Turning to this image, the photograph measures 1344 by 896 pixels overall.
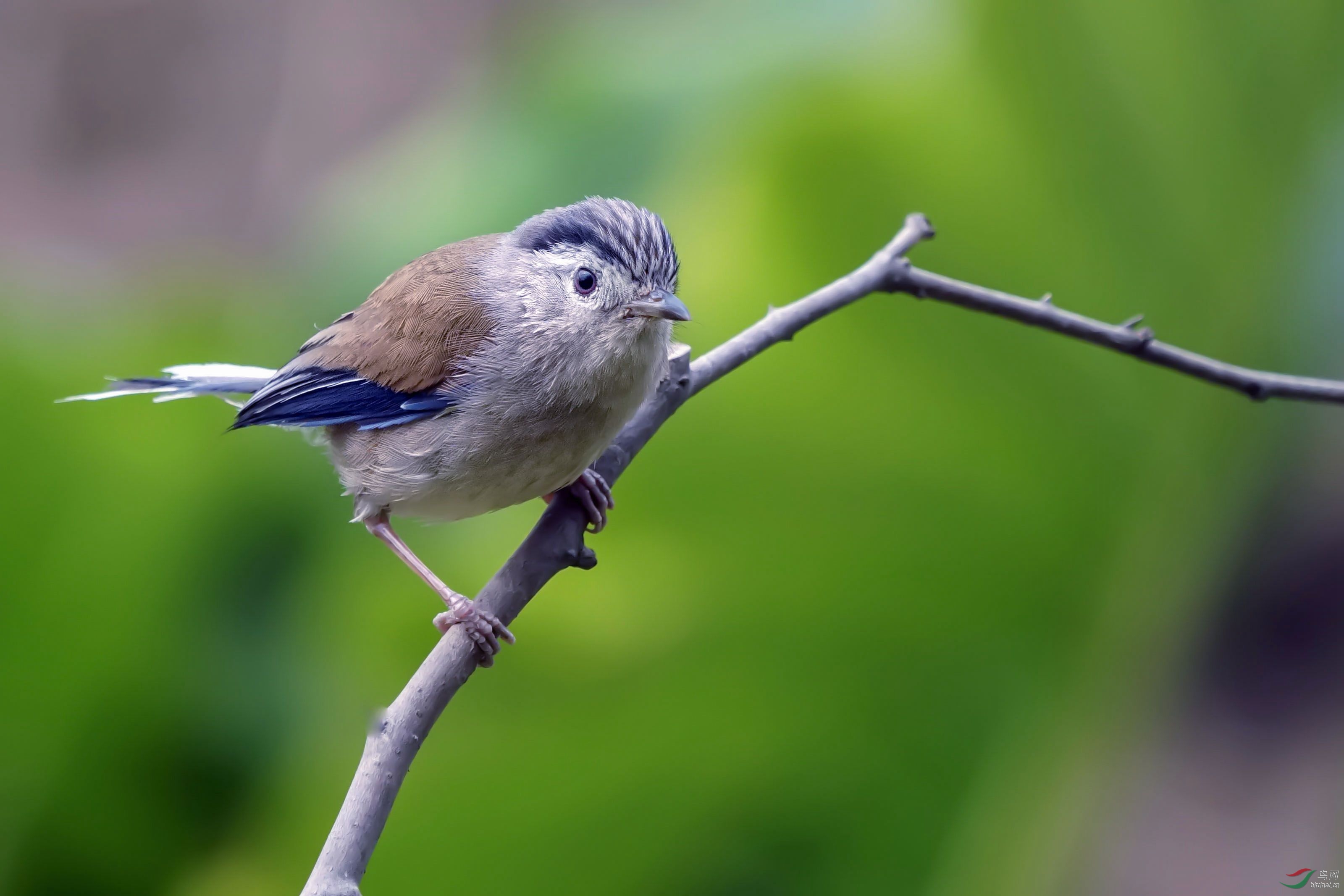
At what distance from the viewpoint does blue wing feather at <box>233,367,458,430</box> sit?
2.04m

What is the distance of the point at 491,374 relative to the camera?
194 cm

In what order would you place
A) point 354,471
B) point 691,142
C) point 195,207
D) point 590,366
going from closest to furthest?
point 590,366 < point 354,471 < point 691,142 < point 195,207

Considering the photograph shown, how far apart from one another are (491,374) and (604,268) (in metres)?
A: 0.29

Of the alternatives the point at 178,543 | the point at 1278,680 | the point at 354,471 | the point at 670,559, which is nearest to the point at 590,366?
the point at 354,471

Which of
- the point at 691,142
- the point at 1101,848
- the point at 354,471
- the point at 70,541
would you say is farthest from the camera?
the point at 691,142

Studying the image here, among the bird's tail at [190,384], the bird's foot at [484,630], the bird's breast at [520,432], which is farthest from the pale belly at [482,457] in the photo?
the bird's tail at [190,384]

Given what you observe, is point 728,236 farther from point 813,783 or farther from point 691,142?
point 813,783

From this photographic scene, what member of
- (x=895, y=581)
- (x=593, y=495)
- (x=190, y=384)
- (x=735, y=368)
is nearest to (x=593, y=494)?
(x=593, y=495)

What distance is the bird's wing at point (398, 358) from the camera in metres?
2.01

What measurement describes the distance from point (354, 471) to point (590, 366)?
0.62 meters

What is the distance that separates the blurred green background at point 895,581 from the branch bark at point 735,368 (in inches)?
36.5

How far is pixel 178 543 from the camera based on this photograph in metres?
3.51

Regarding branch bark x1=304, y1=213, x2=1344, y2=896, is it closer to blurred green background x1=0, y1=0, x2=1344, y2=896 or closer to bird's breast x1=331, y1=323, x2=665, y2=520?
bird's breast x1=331, y1=323, x2=665, y2=520

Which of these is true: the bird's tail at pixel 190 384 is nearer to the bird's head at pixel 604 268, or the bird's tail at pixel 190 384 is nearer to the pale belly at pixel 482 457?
the pale belly at pixel 482 457
